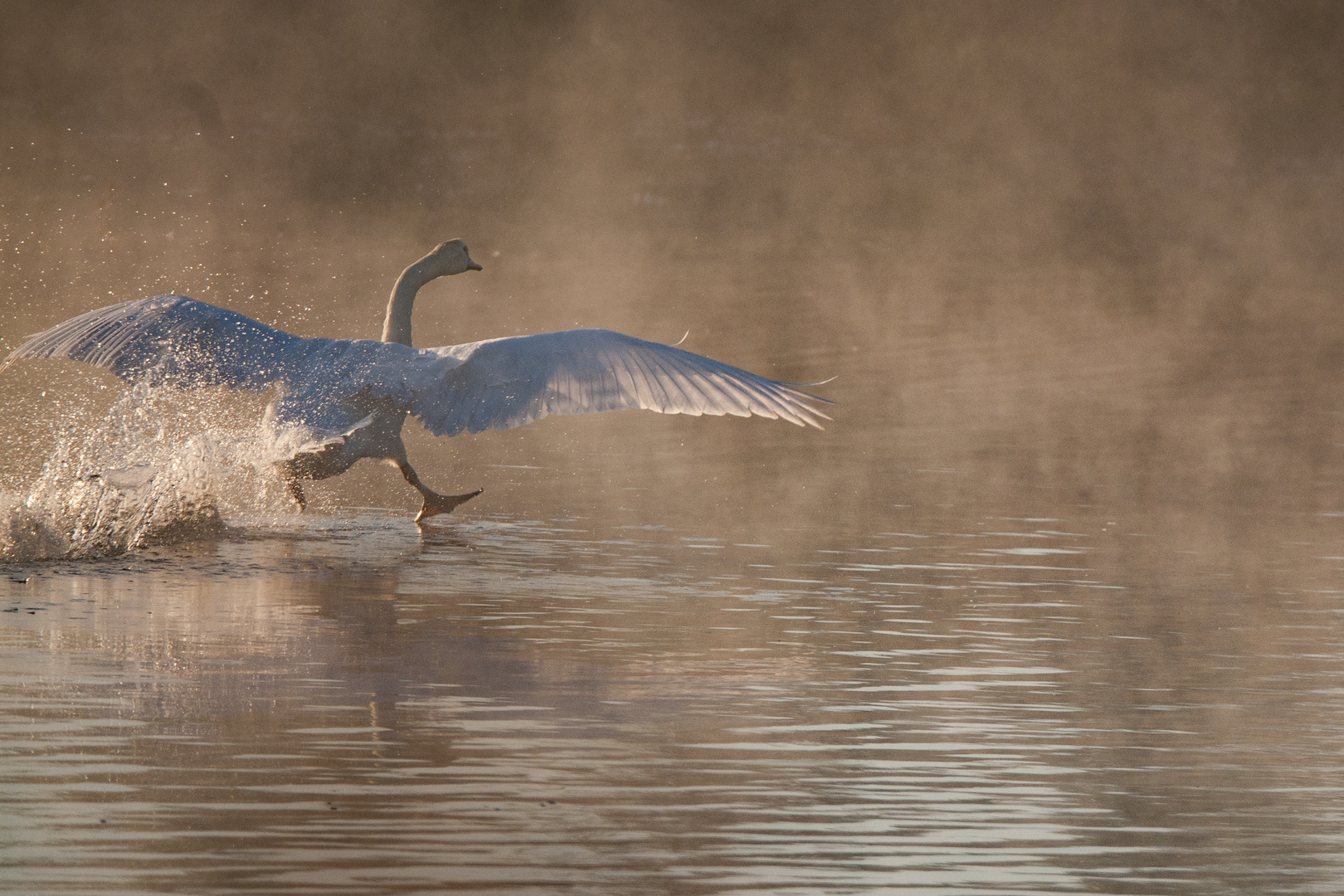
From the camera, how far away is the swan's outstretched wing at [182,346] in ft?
34.1

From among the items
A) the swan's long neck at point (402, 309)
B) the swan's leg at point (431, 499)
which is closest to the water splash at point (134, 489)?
the swan's leg at point (431, 499)

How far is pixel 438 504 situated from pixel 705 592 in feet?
8.00

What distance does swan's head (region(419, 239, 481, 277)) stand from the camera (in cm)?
1178

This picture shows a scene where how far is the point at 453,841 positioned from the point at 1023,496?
25.6 feet

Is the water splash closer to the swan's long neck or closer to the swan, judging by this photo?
the swan

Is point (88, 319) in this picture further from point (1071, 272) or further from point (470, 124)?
point (470, 124)

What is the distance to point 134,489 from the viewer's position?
985 centimetres

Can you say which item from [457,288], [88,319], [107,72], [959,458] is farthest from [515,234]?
[88,319]

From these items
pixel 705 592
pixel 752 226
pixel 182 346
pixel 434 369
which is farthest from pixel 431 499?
pixel 752 226

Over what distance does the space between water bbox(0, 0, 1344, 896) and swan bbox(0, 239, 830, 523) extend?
0.31 m

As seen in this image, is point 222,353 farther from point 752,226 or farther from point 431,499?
point 752,226

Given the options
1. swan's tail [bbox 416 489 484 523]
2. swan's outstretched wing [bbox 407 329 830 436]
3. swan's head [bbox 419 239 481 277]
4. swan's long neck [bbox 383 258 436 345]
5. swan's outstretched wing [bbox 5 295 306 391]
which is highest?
swan's head [bbox 419 239 481 277]

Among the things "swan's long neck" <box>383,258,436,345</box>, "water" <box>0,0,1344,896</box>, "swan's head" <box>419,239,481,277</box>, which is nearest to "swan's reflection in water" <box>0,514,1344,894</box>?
"water" <box>0,0,1344,896</box>

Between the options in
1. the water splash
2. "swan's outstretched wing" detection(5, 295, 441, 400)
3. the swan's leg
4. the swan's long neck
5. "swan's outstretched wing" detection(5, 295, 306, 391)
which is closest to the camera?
the water splash
